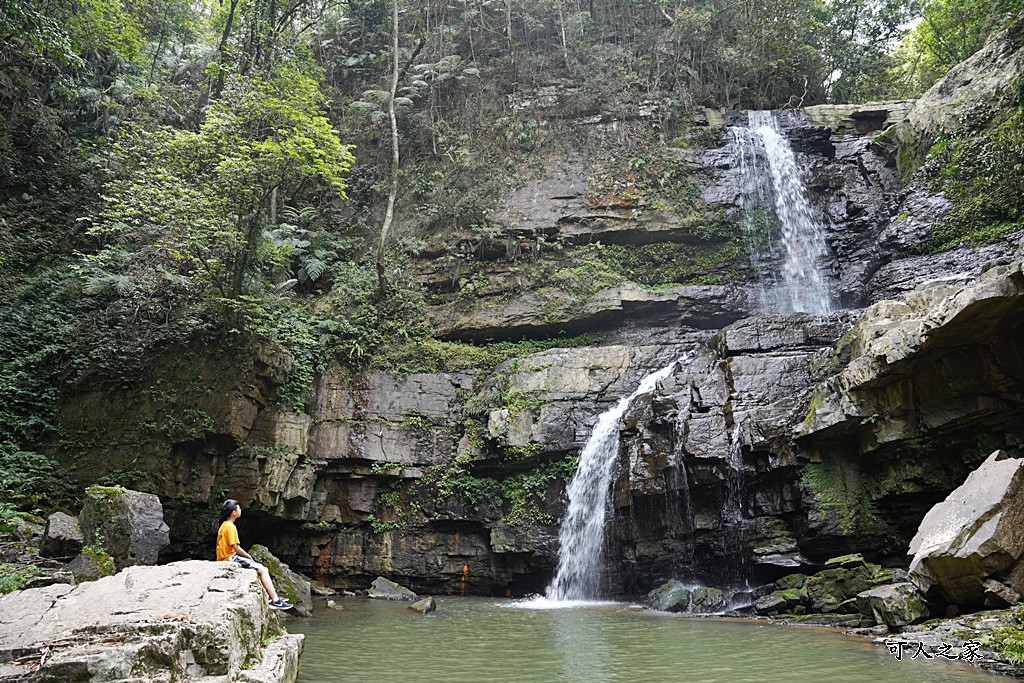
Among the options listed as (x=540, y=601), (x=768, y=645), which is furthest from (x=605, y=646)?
(x=540, y=601)

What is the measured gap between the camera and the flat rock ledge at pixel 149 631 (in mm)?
3523

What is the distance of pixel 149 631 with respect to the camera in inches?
160

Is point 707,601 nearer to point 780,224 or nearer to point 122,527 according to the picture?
point 122,527

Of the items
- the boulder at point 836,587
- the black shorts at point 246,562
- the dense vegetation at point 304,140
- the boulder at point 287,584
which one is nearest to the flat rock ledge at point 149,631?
the black shorts at point 246,562

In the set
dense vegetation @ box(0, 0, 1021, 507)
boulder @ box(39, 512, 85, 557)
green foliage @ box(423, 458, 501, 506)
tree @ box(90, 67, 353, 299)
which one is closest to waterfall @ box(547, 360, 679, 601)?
green foliage @ box(423, 458, 501, 506)

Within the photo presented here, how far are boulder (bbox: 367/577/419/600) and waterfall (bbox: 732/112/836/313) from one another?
12.5m

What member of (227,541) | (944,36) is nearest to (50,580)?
(227,541)

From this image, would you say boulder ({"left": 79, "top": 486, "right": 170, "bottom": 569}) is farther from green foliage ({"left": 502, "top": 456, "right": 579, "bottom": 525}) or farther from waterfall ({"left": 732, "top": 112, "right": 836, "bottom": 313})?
waterfall ({"left": 732, "top": 112, "right": 836, "bottom": 313})

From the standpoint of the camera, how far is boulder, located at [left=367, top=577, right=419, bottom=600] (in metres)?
14.0

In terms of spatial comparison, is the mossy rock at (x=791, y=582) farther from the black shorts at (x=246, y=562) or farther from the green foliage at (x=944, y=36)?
the green foliage at (x=944, y=36)

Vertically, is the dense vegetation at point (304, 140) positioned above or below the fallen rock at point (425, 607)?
above

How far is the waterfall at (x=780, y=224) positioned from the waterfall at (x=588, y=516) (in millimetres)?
5900

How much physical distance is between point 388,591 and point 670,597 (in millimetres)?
6374

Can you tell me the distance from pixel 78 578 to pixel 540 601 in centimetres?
876
